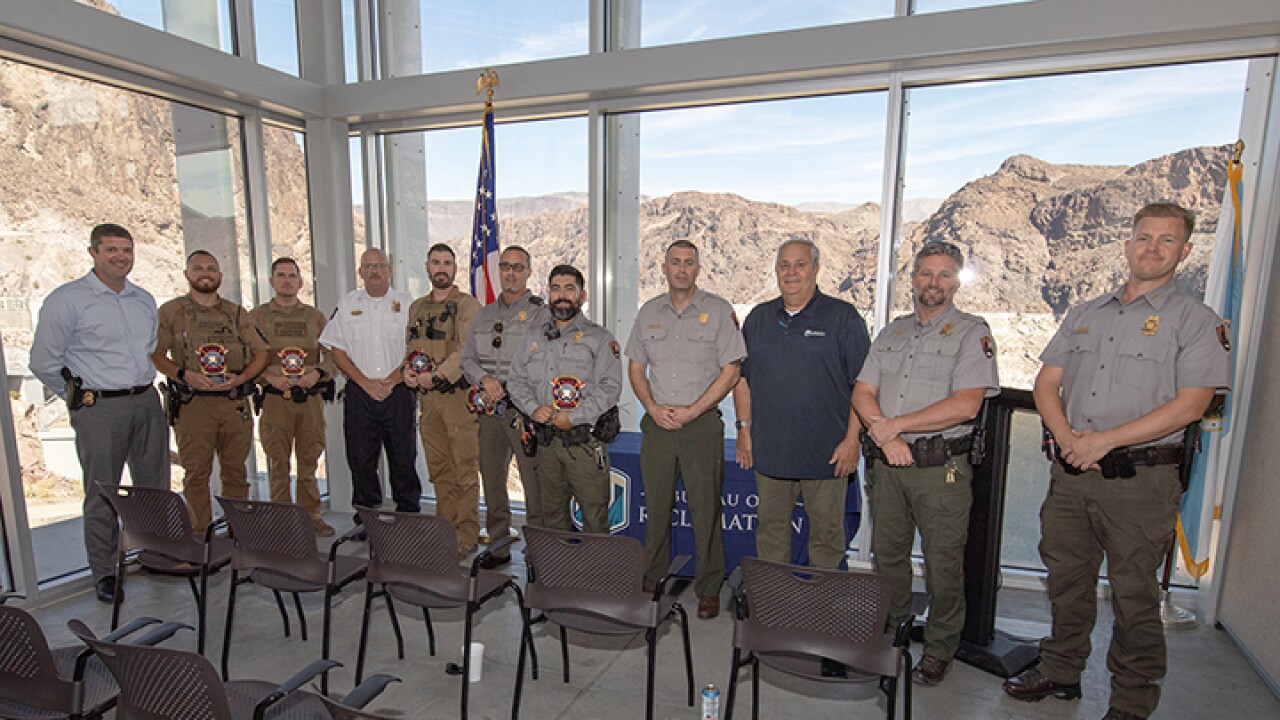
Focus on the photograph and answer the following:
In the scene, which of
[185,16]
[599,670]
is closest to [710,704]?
[599,670]

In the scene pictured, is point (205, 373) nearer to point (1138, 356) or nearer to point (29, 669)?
point (29, 669)

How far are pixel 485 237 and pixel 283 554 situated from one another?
263 centimetres

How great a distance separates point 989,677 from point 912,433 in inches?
45.6

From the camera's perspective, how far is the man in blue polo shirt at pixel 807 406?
321 cm

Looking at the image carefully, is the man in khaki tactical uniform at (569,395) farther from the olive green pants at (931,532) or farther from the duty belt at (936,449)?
the duty belt at (936,449)

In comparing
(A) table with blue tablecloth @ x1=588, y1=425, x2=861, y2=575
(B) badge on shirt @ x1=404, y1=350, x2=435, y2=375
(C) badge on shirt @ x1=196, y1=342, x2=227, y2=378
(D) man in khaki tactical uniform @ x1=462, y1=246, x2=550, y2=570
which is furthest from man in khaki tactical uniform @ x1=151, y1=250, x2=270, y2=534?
(A) table with blue tablecloth @ x1=588, y1=425, x2=861, y2=575

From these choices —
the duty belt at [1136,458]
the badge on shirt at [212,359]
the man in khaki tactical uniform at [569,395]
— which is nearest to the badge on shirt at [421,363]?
the man in khaki tactical uniform at [569,395]

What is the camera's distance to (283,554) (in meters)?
2.81

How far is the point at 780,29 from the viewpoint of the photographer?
13.8ft

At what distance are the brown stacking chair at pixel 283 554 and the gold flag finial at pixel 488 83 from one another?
9.91 feet

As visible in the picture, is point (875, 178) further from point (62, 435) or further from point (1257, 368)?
point (62, 435)

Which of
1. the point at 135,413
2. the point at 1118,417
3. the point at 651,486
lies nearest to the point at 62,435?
the point at 135,413

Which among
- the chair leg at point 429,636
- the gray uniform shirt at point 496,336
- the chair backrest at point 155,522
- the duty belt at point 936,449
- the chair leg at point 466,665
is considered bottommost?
the chair leg at point 429,636

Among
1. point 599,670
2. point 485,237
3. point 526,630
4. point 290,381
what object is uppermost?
point 485,237
